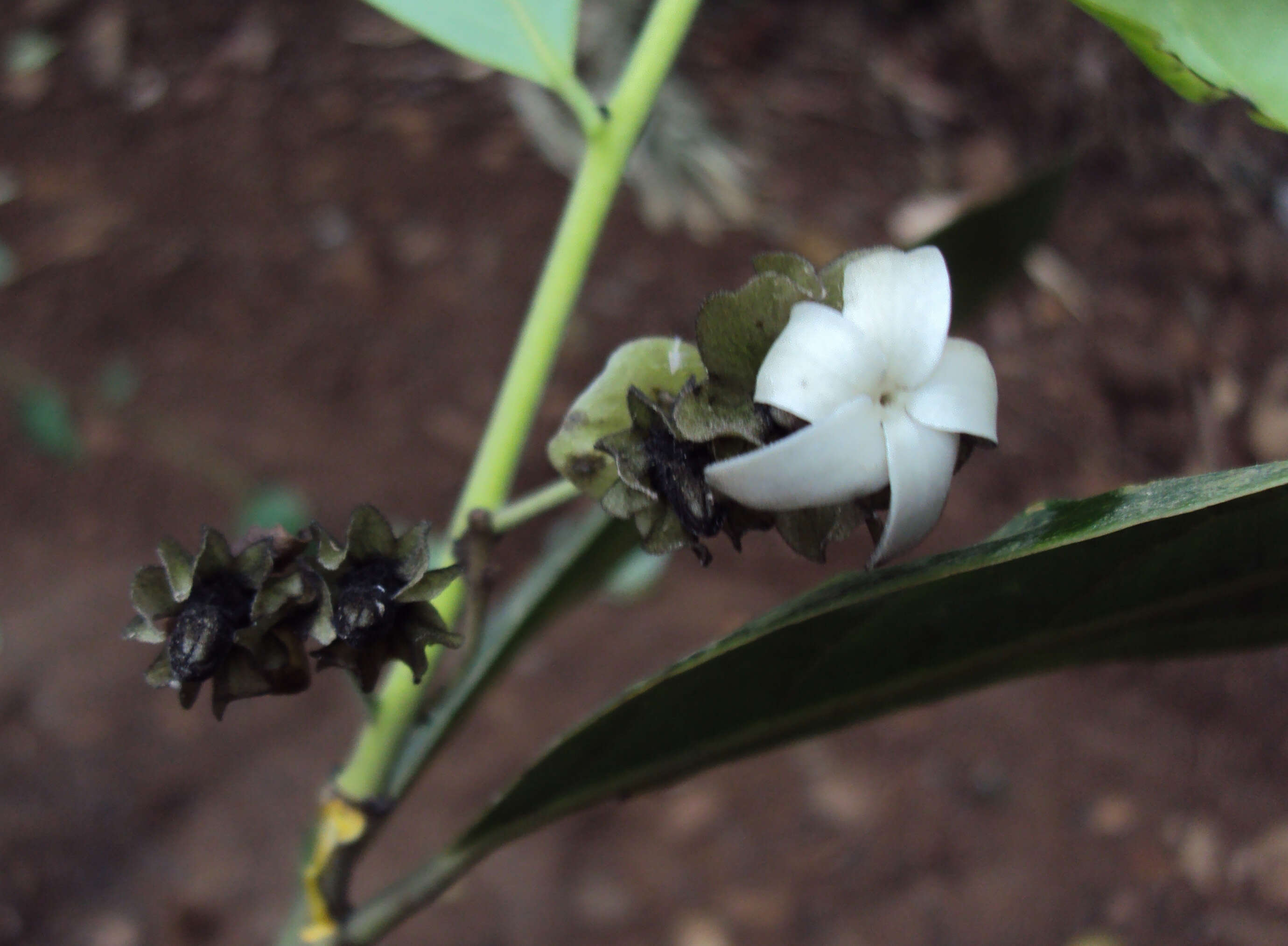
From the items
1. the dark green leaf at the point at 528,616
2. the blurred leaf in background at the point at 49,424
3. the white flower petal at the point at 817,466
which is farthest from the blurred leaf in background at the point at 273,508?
the white flower petal at the point at 817,466

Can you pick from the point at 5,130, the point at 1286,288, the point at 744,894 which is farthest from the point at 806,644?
the point at 5,130

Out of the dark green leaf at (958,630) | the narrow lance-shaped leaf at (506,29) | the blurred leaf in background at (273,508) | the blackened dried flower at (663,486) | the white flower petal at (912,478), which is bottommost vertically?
the dark green leaf at (958,630)

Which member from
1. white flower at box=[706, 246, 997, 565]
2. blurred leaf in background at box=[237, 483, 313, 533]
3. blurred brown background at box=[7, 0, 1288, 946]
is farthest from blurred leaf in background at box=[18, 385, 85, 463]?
white flower at box=[706, 246, 997, 565]

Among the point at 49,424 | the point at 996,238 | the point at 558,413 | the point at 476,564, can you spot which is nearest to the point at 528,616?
the point at 476,564

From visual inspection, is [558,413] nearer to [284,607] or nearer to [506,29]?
[506,29]

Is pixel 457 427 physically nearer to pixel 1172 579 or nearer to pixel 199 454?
pixel 199 454

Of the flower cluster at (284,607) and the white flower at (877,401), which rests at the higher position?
the flower cluster at (284,607)

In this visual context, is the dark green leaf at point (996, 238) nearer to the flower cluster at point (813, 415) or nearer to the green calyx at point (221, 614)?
Answer: the flower cluster at point (813, 415)

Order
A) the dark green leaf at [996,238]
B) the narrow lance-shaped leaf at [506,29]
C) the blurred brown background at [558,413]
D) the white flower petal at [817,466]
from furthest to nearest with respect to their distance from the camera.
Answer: the blurred brown background at [558,413]
the dark green leaf at [996,238]
the narrow lance-shaped leaf at [506,29]
the white flower petal at [817,466]
